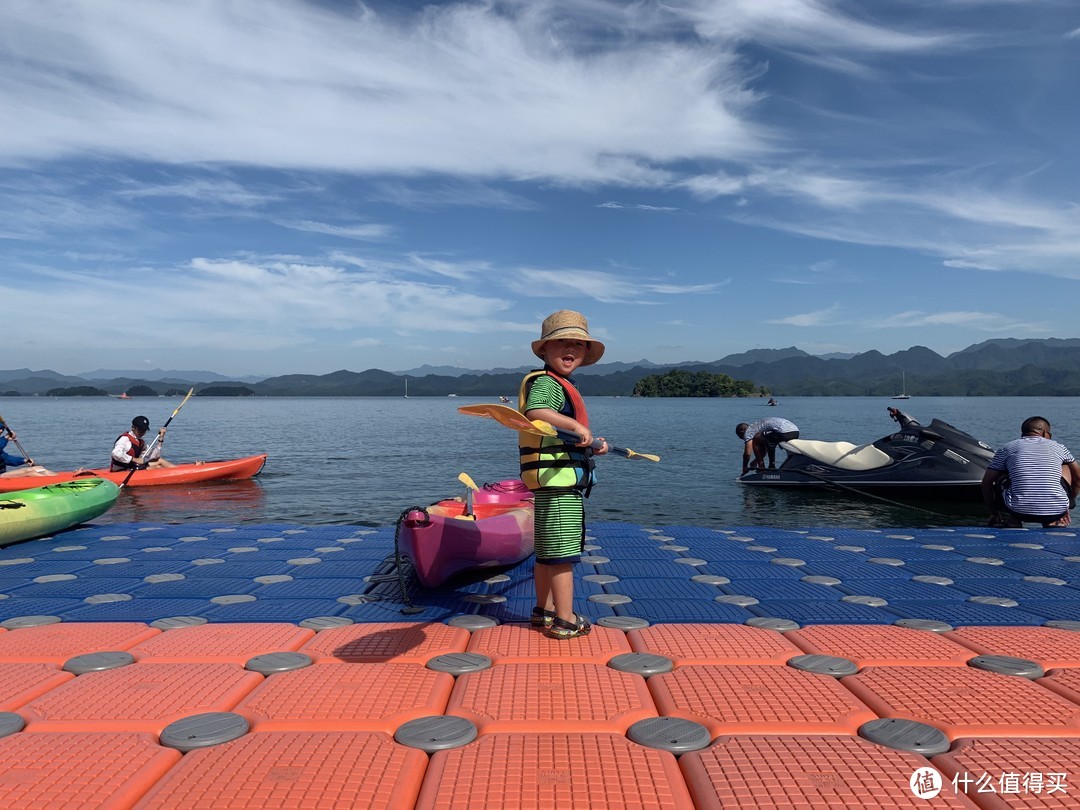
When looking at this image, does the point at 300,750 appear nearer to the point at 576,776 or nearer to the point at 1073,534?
the point at 576,776

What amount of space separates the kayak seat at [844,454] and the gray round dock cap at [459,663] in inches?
567

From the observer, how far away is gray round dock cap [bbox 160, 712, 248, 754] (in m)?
2.68

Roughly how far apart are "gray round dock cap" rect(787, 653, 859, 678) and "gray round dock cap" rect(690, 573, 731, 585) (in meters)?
1.82

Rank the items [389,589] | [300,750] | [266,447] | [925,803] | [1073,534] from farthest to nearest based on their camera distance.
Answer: [266,447], [1073,534], [389,589], [300,750], [925,803]

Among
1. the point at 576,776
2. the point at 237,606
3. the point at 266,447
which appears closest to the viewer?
the point at 576,776

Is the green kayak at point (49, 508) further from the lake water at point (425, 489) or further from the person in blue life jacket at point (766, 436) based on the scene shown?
the person in blue life jacket at point (766, 436)

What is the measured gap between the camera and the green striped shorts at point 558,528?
400 cm

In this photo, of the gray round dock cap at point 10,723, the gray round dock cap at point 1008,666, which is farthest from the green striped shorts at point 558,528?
the gray round dock cap at point 10,723

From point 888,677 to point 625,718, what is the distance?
4.69 ft

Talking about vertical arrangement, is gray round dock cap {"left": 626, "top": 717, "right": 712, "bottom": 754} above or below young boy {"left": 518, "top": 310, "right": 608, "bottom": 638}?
below

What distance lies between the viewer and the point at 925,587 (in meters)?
5.42

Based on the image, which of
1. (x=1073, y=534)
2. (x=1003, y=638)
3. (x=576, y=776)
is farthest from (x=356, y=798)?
(x=1073, y=534)

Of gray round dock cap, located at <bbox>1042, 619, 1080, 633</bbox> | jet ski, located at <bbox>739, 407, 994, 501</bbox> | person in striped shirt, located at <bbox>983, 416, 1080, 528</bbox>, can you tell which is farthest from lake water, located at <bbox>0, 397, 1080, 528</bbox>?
gray round dock cap, located at <bbox>1042, 619, 1080, 633</bbox>

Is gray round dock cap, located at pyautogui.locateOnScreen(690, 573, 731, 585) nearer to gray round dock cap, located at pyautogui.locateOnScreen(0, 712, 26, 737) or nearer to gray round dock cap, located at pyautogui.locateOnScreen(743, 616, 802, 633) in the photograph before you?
gray round dock cap, located at pyautogui.locateOnScreen(743, 616, 802, 633)
